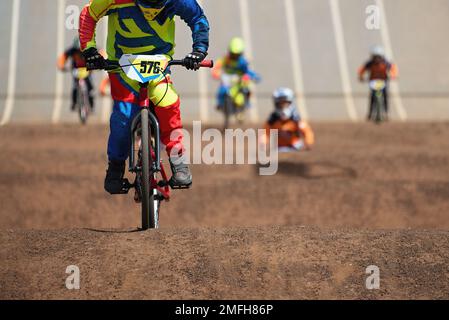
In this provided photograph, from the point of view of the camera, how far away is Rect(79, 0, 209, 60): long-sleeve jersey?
7828mm

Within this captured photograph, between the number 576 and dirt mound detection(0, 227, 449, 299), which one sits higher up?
the number 576

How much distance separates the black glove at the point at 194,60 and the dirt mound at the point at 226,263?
1.40 metres

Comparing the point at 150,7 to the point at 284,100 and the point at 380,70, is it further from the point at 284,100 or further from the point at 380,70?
the point at 380,70

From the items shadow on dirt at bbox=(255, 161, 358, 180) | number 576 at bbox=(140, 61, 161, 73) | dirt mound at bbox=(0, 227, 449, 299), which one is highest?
shadow on dirt at bbox=(255, 161, 358, 180)

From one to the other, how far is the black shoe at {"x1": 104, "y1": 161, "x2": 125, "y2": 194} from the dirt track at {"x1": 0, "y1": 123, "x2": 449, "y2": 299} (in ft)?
1.85

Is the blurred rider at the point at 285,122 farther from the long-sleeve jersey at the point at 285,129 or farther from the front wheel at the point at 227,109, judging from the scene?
the front wheel at the point at 227,109

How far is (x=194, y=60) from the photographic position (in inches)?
308

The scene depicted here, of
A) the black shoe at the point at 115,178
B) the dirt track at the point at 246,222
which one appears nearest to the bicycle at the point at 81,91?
the dirt track at the point at 246,222

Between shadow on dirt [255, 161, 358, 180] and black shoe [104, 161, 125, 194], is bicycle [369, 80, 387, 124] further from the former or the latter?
black shoe [104, 161, 125, 194]

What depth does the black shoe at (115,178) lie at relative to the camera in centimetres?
817

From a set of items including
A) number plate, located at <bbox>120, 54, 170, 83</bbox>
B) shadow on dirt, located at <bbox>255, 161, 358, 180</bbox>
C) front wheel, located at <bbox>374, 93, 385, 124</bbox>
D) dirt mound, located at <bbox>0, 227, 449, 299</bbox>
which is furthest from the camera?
front wheel, located at <bbox>374, 93, 385, 124</bbox>

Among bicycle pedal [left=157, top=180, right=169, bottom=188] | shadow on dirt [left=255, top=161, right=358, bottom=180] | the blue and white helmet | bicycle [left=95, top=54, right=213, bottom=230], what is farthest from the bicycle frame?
the blue and white helmet
